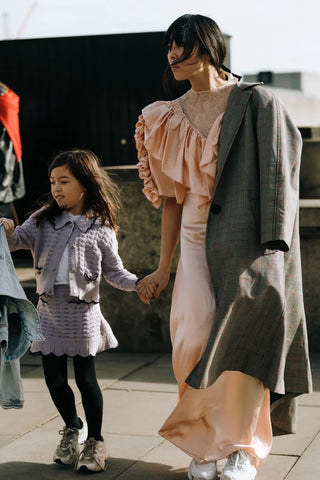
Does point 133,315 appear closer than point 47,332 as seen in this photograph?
No

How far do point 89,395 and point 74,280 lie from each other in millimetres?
530

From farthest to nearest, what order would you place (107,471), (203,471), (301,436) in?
(301,436)
(107,471)
(203,471)

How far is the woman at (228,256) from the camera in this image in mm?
3689

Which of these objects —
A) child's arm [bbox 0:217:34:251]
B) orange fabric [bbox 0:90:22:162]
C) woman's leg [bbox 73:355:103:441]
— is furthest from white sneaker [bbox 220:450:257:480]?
orange fabric [bbox 0:90:22:162]

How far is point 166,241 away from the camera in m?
4.09

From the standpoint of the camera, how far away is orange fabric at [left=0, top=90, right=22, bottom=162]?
9484 mm

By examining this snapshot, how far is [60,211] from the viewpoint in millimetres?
4359

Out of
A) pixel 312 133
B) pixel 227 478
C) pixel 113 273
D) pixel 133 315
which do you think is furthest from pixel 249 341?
pixel 312 133

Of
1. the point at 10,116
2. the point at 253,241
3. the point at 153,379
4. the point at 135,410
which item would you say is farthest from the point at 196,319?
the point at 10,116

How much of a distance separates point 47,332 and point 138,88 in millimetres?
6531

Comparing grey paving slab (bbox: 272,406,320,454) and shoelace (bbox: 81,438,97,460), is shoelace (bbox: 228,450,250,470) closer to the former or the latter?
grey paving slab (bbox: 272,406,320,454)

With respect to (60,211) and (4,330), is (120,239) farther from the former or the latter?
(4,330)

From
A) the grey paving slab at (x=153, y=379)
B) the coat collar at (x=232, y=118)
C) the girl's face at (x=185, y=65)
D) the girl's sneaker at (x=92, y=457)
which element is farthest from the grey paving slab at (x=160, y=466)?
the girl's face at (x=185, y=65)

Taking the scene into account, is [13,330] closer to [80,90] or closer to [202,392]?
[202,392]
